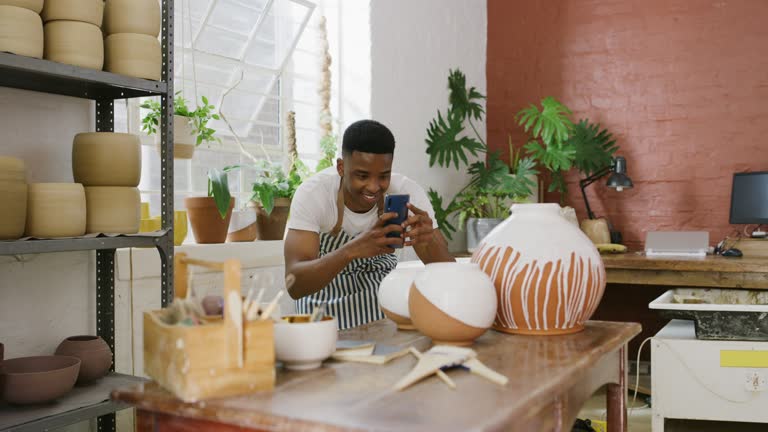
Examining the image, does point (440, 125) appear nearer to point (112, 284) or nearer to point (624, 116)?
point (624, 116)

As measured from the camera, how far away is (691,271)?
11.3ft

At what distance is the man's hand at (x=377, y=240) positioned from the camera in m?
1.96

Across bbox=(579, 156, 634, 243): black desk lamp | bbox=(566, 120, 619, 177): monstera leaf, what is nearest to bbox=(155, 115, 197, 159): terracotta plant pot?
bbox=(566, 120, 619, 177): monstera leaf

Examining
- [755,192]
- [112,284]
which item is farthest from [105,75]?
[755,192]

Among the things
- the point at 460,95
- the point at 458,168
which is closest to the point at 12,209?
the point at 458,168

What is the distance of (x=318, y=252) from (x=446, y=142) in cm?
201

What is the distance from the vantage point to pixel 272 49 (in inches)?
144

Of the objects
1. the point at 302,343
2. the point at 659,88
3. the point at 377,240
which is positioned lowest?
the point at 302,343

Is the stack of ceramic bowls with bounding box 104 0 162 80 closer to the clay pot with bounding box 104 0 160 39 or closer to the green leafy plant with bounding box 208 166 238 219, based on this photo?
the clay pot with bounding box 104 0 160 39

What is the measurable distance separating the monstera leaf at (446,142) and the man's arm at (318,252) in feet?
6.38

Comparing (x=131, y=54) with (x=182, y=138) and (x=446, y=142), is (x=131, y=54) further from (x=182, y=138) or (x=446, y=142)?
(x=446, y=142)

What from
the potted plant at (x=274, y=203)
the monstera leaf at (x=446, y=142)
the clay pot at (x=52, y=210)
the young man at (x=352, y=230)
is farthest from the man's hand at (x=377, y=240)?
the monstera leaf at (x=446, y=142)

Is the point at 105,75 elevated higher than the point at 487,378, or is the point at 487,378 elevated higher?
the point at 105,75

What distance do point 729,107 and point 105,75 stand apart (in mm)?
3610
